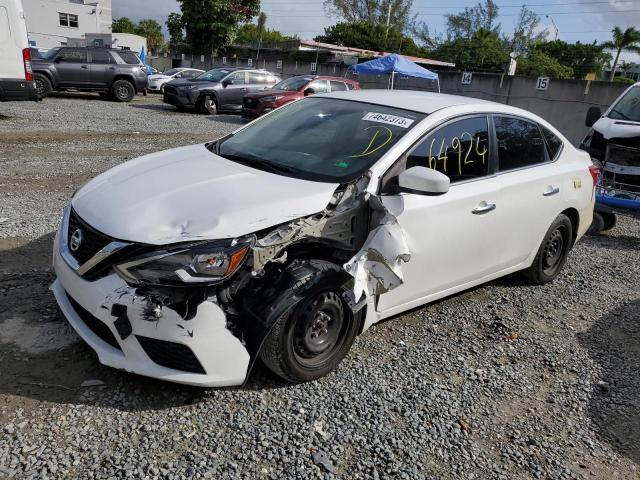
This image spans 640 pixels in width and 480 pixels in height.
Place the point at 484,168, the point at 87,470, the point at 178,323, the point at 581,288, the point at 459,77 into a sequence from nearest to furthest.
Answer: the point at 87,470
the point at 178,323
the point at 484,168
the point at 581,288
the point at 459,77

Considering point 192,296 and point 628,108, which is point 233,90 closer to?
point 628,108

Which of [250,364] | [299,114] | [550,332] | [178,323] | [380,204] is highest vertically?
[299,114]

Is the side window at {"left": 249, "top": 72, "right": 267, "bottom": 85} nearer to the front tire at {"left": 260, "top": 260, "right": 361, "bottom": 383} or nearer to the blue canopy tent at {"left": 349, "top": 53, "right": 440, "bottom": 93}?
the blue canopy tent at {"left": 349, "top": 53, "right": 440, "bottom": 93}

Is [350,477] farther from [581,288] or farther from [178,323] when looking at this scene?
[581,288]

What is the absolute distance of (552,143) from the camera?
491 centimetres

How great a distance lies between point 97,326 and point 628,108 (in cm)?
842

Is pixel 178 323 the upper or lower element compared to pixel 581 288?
upper

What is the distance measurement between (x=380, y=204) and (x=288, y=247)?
2.10 feet

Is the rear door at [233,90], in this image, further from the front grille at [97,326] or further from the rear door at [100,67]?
the front grille at [97,326]

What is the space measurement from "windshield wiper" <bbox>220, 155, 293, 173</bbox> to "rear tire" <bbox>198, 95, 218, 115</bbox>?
1452cm

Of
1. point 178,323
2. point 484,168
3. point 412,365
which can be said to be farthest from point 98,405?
point 484,168

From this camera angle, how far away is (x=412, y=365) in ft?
11.8

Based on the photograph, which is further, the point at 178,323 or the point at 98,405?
the point at 98,405

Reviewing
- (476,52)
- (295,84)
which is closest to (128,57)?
(295,84)
